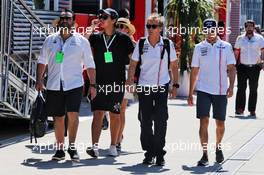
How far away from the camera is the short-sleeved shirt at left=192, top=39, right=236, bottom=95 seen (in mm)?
8883

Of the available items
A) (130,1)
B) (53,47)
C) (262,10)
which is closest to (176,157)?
(53,47)

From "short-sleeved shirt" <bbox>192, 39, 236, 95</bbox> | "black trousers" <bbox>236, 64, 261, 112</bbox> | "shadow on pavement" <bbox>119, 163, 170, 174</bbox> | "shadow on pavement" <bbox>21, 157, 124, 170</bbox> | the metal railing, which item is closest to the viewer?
"shadow on pavement" <bbox>119, 163, 170, 174</bbox>

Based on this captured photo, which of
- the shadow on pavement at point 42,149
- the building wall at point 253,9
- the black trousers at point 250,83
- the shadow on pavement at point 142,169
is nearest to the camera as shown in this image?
the shadow on pavement at point 142,169

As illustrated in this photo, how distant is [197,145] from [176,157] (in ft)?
3.48

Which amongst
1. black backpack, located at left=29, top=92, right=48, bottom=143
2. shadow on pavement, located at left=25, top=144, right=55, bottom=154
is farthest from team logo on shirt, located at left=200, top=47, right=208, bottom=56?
shadow on pavement, located at left=25, top=144, right=55, bottom=154

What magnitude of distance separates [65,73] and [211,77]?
1.80m

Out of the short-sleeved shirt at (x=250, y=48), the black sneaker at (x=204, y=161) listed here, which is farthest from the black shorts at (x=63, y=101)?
the short-sleeved shirt at (x=250, y=48)

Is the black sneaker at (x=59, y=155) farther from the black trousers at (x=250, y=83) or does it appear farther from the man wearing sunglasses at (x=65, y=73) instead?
the black trousers at (x=250, y=83)

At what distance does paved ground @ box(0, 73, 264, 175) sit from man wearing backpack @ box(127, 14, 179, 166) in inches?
12.7

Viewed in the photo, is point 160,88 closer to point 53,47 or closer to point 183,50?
point 53,47

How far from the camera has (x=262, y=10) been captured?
182ft

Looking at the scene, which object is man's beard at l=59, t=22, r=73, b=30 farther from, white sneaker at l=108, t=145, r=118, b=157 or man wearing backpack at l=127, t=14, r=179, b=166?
white sneaker at l=108, t=145, r=118, b=157

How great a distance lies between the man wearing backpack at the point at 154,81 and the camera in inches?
346

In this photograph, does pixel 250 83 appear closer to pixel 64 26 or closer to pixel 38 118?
pixel 38 118
